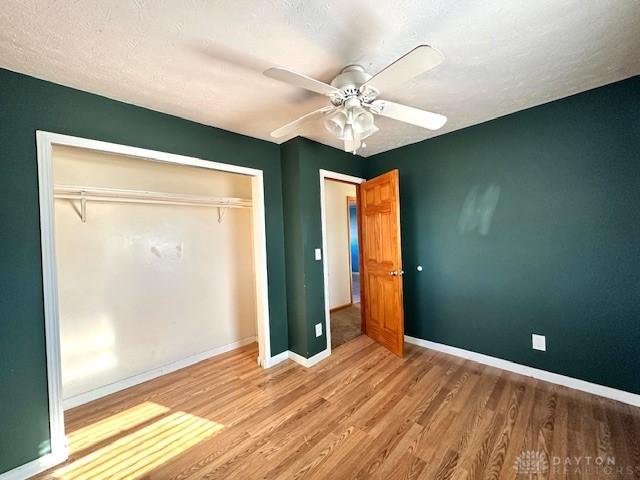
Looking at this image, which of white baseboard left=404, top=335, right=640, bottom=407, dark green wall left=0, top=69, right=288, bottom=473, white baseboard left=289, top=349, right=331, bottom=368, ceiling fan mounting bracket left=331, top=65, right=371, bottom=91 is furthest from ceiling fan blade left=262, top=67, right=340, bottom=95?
white baseboard left=404, top=335, right=640, bottom=407

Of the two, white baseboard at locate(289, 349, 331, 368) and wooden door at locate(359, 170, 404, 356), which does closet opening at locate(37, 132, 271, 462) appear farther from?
wooden door at locate(359, 170, 404, 356)

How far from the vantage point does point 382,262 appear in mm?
3055

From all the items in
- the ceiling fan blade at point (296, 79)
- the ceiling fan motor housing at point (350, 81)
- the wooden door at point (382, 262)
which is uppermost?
the ceiling fan motor housing at point (350, 81)

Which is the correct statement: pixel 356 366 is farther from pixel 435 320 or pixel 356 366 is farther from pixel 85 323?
pixel 85 323

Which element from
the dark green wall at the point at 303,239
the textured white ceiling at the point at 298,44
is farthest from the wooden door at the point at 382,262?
the textured white ceiling at the point at 298,44

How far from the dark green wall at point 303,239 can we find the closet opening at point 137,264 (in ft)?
1.01

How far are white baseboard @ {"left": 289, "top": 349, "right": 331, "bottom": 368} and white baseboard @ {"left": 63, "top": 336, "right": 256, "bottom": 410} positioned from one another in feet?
2.69

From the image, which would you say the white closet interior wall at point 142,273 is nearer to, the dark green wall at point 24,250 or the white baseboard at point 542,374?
the dark green wall at point 24,250

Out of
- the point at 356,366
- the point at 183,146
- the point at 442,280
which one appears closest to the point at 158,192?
the point at 183,146

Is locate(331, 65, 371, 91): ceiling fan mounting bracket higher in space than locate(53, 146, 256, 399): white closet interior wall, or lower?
higher

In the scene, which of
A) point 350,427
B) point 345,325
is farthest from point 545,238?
point 345,325

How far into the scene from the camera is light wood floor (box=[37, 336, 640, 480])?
1510mm

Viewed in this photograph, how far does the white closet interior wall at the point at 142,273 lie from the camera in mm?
2213
